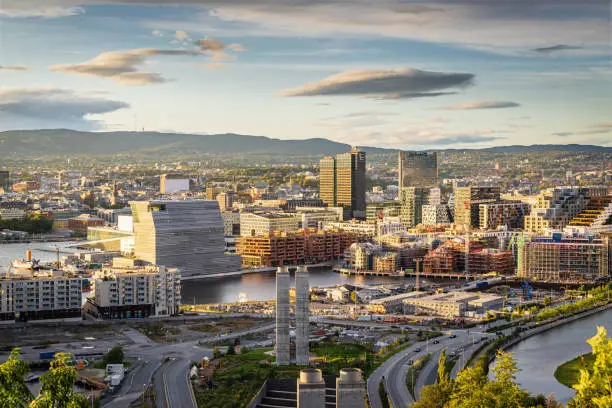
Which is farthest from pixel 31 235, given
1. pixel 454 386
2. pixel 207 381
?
pixel 454 386

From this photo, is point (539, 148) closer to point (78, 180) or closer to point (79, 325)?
→ point (78, 180)

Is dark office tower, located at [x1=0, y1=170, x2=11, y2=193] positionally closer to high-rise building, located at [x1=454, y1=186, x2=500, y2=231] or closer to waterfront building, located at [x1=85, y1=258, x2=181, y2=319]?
high-rise building, located at [x1=454, y1=186, x2=500, y2=231]

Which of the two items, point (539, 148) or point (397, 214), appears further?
point (539, 148)

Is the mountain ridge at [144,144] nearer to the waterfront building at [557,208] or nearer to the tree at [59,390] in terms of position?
the waterfront building at [557,208]

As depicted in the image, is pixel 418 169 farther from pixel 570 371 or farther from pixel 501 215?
pixel 570 371

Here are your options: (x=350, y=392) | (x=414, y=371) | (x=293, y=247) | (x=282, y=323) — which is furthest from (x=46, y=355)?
(x=293, y=247)

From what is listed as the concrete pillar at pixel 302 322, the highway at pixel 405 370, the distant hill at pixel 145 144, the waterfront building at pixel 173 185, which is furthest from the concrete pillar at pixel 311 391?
the distant hill at pixel 145 144
